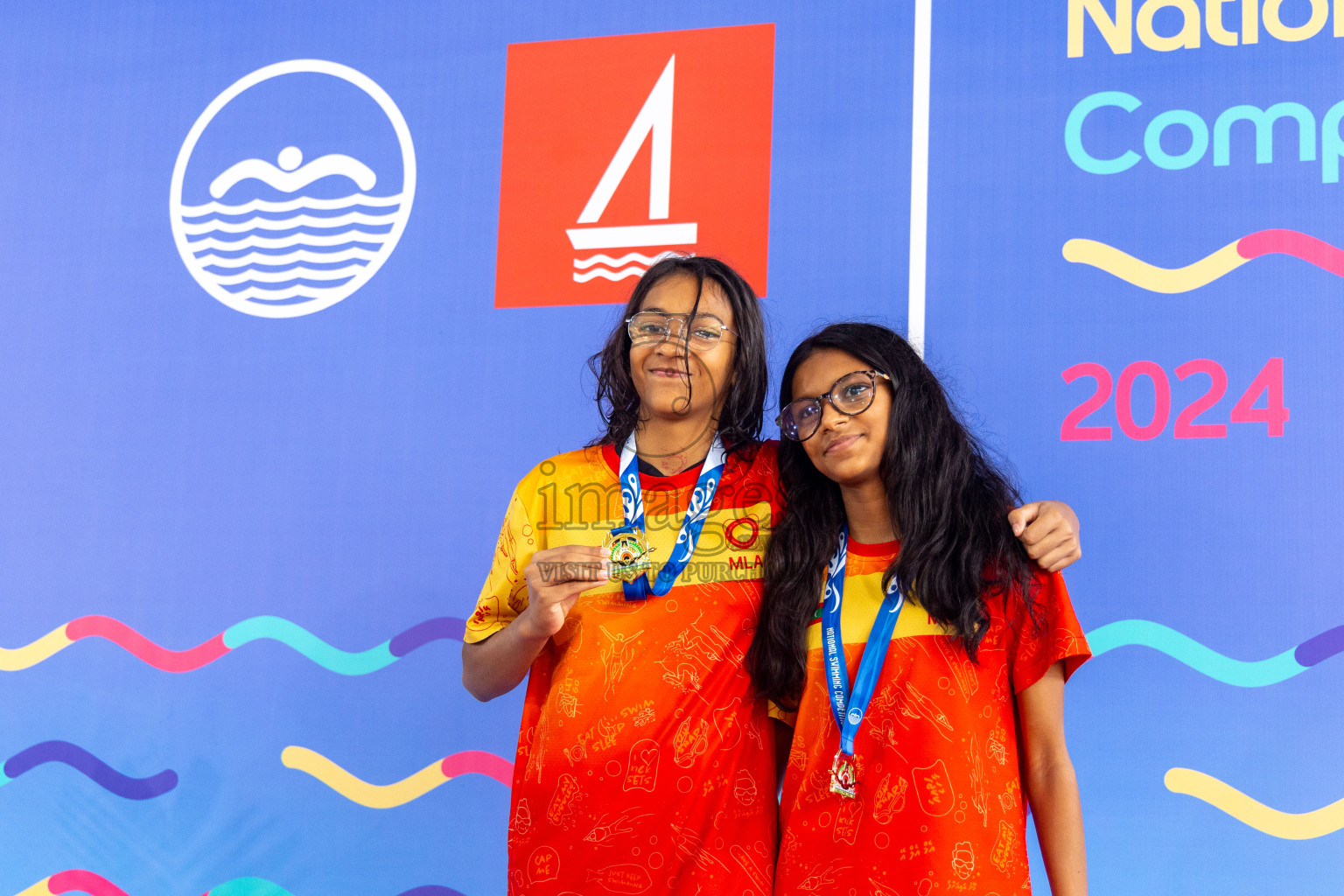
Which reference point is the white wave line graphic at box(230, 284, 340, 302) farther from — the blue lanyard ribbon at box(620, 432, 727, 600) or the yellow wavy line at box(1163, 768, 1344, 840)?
the yellow wavy line at box(1163, 768, 1344, 840)

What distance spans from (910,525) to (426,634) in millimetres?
1458

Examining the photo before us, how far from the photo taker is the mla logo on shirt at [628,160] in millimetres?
2646

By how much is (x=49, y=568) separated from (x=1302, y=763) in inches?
114

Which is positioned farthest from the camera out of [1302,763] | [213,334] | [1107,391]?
[213,334]

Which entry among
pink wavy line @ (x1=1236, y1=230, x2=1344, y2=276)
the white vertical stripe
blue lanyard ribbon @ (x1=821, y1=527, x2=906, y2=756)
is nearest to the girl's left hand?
blue lanyard ribbon @ (x1=821, y1=527, x2=906, y2=756)

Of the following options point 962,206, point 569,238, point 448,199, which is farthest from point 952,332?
point 448,199

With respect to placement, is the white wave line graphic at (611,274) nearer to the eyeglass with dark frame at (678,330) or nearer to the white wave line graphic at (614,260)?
the white wave line graphic at (614,260)

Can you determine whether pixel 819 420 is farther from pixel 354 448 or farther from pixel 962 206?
pixel 354 448

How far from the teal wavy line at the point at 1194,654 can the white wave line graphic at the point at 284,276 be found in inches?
75.7

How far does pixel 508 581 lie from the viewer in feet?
5.60

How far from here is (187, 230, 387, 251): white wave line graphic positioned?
2.90 m

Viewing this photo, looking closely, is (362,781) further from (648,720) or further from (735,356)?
(735,356)

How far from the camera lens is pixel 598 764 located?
5.05ft

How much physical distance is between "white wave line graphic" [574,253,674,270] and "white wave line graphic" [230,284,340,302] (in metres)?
0.65
